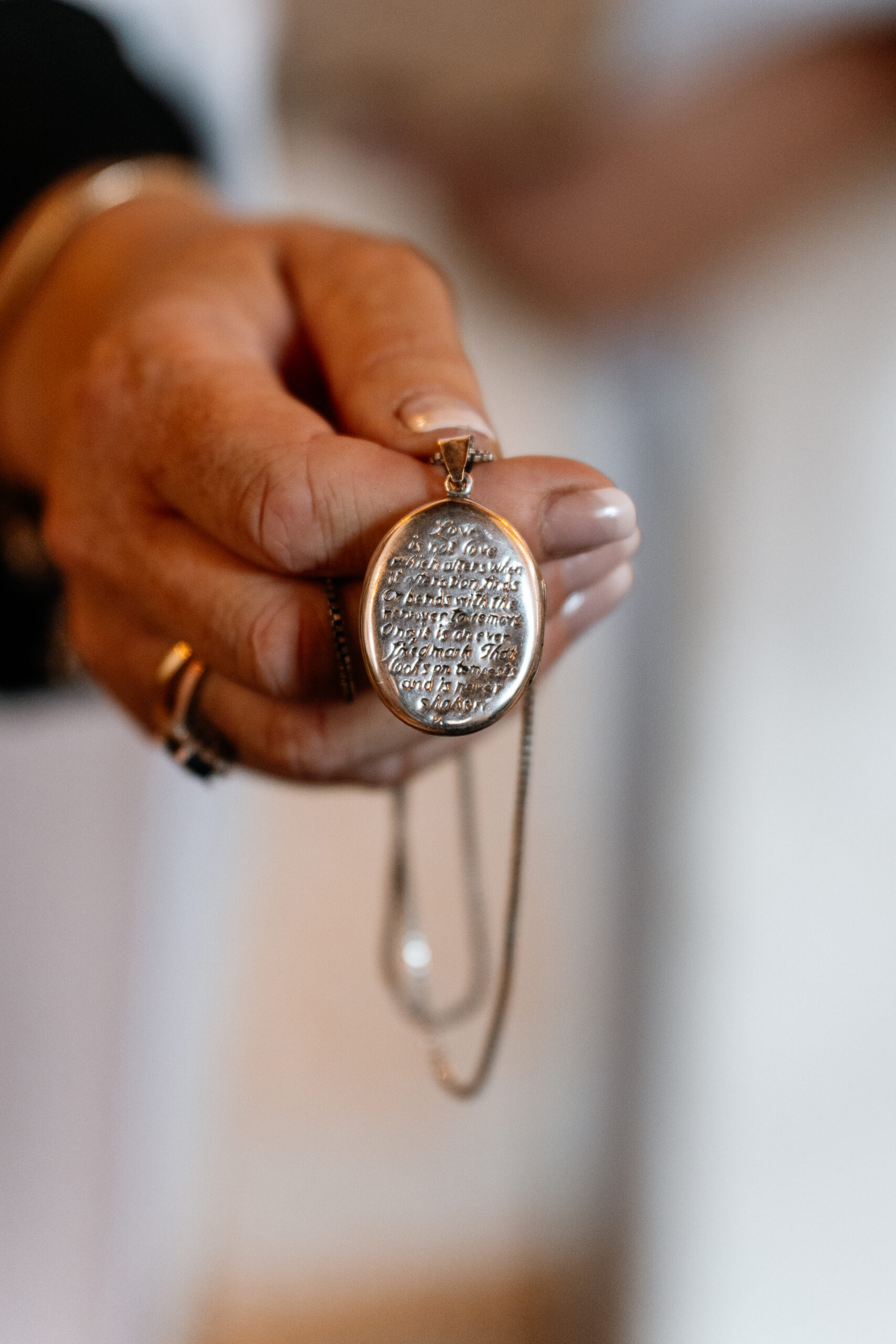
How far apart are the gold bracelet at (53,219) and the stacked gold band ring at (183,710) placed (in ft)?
1.03

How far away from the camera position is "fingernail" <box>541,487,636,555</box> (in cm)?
37

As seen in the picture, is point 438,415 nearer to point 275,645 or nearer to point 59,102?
point 275,645

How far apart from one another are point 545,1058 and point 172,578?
83cm

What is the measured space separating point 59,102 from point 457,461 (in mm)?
496

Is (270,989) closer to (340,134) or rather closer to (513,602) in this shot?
(513,602)

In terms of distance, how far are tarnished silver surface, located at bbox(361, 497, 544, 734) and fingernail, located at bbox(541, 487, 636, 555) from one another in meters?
0.03

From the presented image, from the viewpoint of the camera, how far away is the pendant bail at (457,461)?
36 centimetres

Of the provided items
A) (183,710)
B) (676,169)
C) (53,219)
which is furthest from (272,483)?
(676,169)

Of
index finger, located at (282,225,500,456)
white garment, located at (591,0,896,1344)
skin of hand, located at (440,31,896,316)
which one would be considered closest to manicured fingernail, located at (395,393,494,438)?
index finger, located at (282,225,500,456)

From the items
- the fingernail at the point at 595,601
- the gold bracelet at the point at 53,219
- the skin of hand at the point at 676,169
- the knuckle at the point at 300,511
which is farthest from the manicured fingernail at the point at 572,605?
the skin of hand at the point at 676,169

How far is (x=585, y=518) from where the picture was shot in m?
0.37

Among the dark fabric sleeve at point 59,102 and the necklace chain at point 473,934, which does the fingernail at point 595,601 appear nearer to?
the necklace chain at point 473,934

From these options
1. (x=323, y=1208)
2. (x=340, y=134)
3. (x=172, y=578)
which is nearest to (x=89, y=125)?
(x=172, y=578)

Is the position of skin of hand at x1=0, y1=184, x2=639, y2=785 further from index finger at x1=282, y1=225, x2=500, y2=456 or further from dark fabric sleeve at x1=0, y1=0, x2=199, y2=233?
dark fabric sleeve at x1=0, y1=0, x2=199, y2=233
